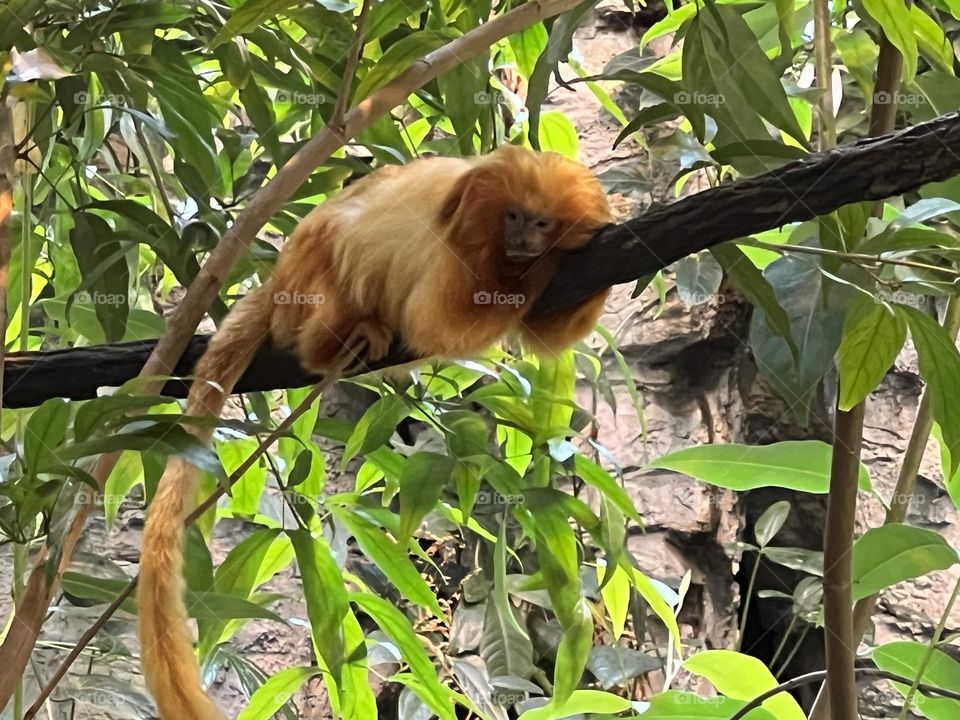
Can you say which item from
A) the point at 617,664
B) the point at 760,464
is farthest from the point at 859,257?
the point at 617,664

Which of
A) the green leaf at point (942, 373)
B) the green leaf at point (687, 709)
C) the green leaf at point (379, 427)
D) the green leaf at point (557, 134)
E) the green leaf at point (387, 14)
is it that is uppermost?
the green leaf at point (387, 14)

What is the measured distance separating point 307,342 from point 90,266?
0.91 ft

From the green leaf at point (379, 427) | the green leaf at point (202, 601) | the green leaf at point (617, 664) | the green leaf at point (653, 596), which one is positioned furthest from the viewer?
the green leaf at point (617, 664)

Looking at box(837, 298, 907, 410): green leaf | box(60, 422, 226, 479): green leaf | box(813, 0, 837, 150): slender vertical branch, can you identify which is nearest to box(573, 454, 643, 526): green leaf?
box(837, 298, 907, 410): green leaf

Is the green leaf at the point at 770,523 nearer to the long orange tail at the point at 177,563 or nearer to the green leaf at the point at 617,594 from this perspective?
the green leaf at the point at 617,594

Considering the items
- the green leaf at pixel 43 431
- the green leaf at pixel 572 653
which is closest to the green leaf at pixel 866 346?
the green leaf at pixel 572 653

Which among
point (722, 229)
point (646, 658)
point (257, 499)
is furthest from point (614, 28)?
point (722, 229)

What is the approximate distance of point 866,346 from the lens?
935 millimetres

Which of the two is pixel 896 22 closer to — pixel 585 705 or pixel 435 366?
pixel 435 366

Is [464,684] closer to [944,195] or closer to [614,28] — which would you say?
[944,195]

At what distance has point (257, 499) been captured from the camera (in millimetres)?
1404

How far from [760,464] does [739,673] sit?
0.29 metres

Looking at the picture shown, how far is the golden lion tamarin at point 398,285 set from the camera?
1.10 m

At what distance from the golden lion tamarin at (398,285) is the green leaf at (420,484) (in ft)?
0.49
